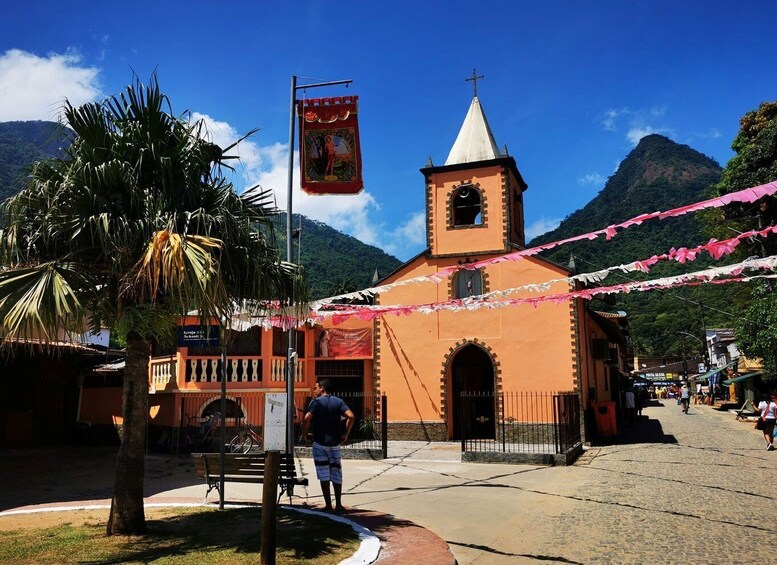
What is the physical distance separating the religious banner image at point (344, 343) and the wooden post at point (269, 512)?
55.3 feet

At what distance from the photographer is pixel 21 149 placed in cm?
7962

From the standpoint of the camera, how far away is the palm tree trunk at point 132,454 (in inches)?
291

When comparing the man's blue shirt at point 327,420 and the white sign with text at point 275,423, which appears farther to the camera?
the man's blue shirt at point 327,420

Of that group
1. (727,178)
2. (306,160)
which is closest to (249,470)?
(306,160)

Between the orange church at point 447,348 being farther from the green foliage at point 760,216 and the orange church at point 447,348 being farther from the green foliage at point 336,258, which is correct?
the green foliage at point 336,258

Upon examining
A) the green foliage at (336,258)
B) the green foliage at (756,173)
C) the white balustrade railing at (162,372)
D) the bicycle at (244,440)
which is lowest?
the bicycle at (244,440)

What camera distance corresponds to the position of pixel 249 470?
9578 millimetres

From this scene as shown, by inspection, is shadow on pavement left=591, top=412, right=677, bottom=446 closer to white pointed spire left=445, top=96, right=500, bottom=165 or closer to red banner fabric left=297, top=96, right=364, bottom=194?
white pointed spire left=445, top=96, right=500, bottom=165

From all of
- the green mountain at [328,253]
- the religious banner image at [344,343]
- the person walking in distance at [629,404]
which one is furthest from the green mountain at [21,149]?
the person walking in distance at [629,404]

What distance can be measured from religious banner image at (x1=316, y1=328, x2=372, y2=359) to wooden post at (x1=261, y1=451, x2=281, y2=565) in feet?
55.3

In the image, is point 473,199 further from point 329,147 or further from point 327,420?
point 327,420

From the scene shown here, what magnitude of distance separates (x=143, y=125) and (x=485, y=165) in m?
16.8

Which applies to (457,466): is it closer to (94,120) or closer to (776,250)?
(94,120)

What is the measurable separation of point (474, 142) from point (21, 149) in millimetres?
76514
